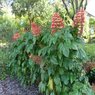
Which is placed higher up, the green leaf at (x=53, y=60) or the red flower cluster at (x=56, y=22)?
the red flower cluster at (x=56, y=22)

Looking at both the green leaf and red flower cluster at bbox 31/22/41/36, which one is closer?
the green leaf

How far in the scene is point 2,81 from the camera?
5.54 meters

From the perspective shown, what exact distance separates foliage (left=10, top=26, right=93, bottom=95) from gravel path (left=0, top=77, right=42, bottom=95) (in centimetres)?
89

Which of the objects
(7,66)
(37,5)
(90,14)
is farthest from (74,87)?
(90,14)

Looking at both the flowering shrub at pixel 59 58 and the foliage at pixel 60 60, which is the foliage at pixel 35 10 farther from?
the foliage at pixel 60 60

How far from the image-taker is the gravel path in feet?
17.0

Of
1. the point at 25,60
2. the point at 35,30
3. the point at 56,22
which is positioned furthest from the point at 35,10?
the point at 56,22

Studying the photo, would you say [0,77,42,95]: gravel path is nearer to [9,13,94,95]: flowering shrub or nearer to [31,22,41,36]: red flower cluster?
[9,13,94,95]: flowering shrub

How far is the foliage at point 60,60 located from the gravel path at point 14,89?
890mm

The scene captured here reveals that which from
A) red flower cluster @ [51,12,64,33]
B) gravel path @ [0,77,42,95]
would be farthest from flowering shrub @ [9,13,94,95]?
gravel path @ [0,77,42,95]

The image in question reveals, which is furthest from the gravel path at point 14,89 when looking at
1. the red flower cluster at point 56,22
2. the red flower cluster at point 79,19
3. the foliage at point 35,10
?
the foliage at point 35,10

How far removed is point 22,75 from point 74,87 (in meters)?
1.37

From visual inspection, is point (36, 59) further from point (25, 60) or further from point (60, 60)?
point (25, 60)

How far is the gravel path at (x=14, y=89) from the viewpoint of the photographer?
17.0 ft
